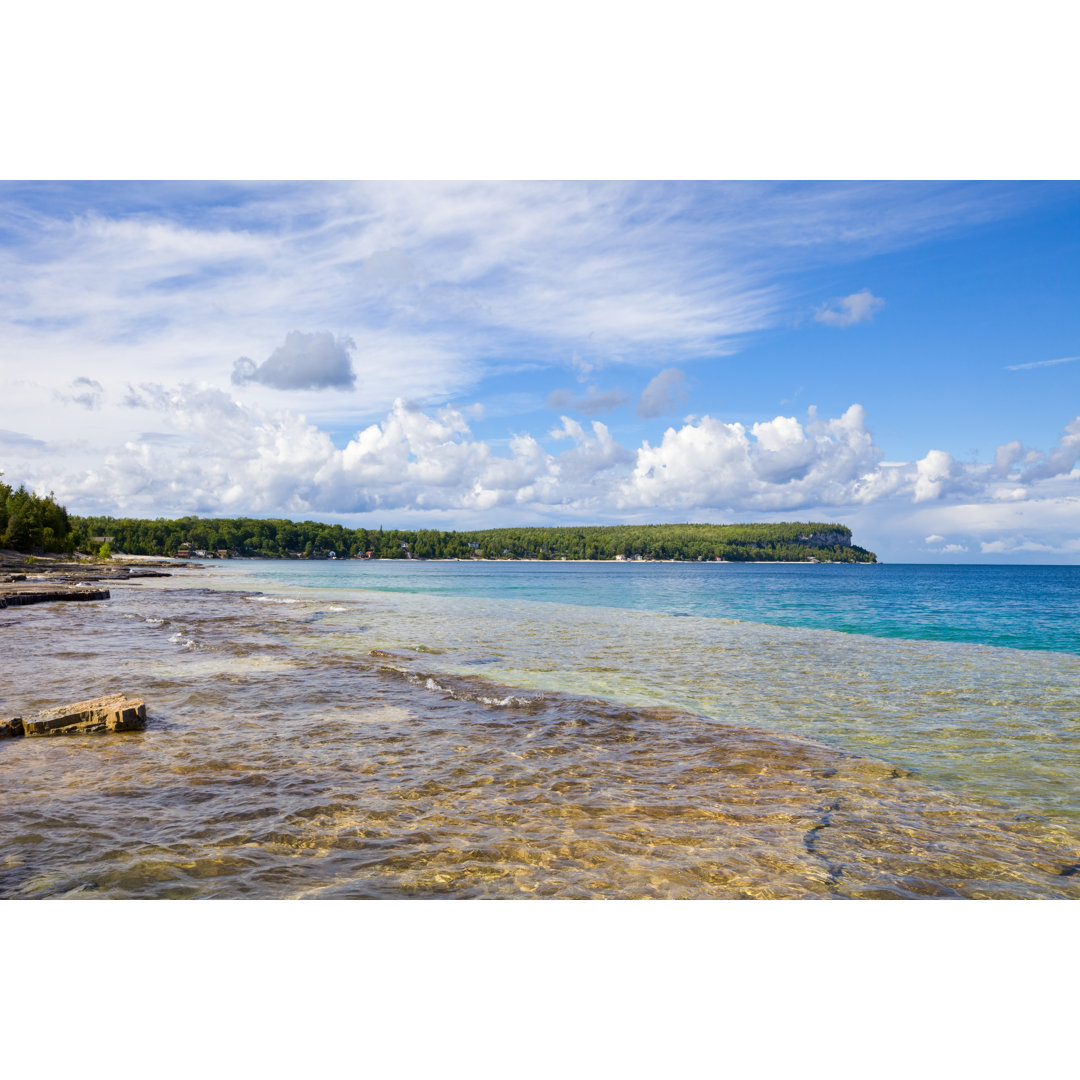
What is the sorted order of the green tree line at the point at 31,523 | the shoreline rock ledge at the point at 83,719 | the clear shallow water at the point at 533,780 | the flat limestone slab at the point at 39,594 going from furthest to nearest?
the green tree line at the point at 31,523, the flat limestone slab at the point at 39,594, the shoreline rock ledge at the point at 83,719, the clear shallow water at the point at 533,780

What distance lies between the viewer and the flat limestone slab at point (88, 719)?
41.8 feet

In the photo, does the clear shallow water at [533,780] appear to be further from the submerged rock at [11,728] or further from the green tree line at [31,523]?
the green tree line at [31,523]

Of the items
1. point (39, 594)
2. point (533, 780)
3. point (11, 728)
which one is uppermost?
point (39, 594)

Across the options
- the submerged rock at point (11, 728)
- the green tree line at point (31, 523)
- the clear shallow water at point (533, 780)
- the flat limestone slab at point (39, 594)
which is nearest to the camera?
the clear shallow water at point (533, 780)

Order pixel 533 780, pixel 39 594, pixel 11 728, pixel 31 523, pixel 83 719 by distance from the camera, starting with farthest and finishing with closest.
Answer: pixel 31 523
pixel 39 594
pixel 83 719
pixel 11 728
pixel 533 780

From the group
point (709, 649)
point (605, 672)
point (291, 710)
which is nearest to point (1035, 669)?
point (709, 649)

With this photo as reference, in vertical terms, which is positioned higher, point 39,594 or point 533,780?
point 39,594

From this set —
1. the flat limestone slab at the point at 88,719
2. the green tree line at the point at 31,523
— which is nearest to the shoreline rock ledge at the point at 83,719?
the flat limestone slab at the point at 88,719

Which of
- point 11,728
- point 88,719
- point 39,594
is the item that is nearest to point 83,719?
point 88,719

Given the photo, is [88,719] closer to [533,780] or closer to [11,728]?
[11,728]

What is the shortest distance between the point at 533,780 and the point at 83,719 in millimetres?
9073

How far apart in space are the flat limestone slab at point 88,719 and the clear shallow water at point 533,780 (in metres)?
0.53

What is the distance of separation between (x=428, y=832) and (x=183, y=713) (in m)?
8.97

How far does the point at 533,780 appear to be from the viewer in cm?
1062
